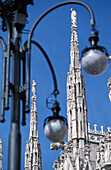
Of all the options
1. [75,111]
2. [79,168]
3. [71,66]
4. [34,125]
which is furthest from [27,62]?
[34,125]

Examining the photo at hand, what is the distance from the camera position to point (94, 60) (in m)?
6.63

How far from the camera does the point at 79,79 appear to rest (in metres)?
24.4

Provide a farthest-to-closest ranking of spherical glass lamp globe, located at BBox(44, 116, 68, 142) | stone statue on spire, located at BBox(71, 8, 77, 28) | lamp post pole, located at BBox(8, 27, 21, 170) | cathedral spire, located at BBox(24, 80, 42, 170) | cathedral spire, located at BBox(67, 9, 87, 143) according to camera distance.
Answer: stone statue on spire, located at BBox(71, 8, 77, 28) → cathedral spire, located at BBox(24, 80, 42, 170) → cathedral spire, located at BBox(67, 9, 87, 143) → spherical glass lamp globe, located at BBox(44, 116, 68, 142) → lamp post pole, located at BBox(8, 27, 21, 170)

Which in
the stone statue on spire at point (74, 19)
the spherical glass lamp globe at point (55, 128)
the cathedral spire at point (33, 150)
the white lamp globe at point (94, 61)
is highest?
the stone statue on spire at point (74, 19)

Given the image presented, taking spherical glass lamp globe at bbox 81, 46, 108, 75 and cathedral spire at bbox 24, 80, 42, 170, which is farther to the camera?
cathedral spire at bbox 24, 80, 42, 170

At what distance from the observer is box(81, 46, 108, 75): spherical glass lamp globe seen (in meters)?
6.64

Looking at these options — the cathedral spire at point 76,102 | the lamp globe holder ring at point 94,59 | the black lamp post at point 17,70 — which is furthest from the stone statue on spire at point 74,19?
the lamp globe holder ring at point 94,59

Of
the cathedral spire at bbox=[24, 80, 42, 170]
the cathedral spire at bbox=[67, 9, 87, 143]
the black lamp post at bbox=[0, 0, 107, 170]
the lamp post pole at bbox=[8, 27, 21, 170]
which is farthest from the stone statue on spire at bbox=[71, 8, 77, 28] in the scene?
the lamp post pole at bbox=[8, 27, 21, 170]

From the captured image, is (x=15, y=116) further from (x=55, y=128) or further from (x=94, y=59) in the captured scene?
(x=94, y=59)

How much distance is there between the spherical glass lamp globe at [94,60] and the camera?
6645mm

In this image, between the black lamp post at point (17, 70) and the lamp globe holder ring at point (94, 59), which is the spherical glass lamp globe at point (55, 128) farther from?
the lamp globe holder ring at point (94, 59)

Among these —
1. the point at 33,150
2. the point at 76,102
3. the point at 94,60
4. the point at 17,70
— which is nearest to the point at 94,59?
the point at 94,60

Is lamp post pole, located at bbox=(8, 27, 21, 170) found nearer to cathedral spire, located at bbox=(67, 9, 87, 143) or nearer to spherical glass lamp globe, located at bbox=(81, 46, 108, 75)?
spherical glass lamp globe, located at bbox=(81, 46, 108, 75)

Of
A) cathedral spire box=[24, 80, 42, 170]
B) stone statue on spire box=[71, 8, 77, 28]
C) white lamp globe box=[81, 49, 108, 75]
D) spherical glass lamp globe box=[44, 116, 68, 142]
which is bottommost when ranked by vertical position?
spherical glass lamp globe box=[44, 116, 68, 142]
